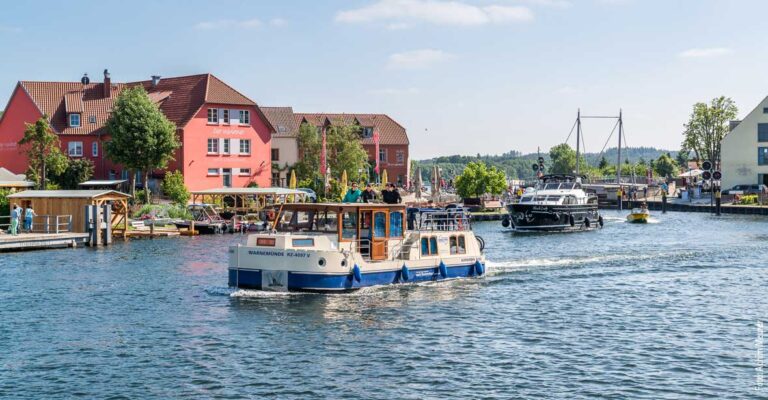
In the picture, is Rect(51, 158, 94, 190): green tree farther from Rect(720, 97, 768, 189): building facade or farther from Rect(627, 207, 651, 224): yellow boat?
Rect(720, 97, 768, 189): building facade

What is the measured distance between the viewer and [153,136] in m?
78.1

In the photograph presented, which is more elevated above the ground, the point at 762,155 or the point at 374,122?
the point at 374,122

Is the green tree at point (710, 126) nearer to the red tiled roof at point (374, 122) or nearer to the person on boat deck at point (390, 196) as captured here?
the red tiled roof at point (374, 122)

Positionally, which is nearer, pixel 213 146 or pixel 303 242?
pixel 303 242

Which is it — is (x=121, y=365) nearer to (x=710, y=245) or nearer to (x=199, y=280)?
(x=199, y=280)

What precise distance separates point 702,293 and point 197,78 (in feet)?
A: 212

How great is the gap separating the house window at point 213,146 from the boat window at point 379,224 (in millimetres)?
54564

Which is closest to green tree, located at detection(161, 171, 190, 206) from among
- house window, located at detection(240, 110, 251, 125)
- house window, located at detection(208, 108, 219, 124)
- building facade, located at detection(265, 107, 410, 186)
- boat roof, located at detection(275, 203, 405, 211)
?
house window, located at detection(208, 108, 219, 124)

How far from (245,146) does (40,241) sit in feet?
128

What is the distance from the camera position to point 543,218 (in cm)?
7206

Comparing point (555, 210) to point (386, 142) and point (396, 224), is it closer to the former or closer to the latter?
point (396, 224)

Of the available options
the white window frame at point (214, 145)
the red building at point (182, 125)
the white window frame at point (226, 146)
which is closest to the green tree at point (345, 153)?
the red building at point (182, 125)

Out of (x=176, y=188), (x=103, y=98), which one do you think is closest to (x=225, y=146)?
(x=176, y=188)

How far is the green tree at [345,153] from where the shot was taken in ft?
336
